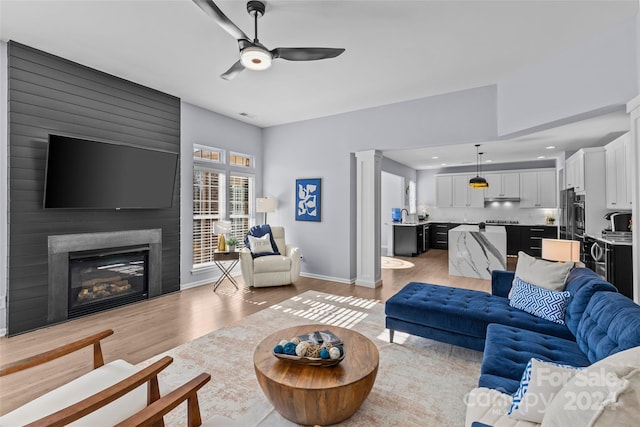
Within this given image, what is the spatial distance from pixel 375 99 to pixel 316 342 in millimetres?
3904

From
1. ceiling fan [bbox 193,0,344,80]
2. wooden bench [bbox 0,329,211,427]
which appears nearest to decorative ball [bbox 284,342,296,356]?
wooden bench [bbox 0,329,211,427]

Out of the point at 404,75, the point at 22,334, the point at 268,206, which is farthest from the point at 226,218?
the point at 404,75

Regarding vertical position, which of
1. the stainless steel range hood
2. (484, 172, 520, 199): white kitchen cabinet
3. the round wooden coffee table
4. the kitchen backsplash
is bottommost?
the round wooden coffee table

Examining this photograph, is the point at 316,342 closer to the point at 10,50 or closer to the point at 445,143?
the point at 445,143

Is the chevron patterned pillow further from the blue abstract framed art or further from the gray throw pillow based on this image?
the blue abstract framed art

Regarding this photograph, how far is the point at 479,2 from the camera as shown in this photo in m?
2.57

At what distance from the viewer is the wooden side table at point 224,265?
5035mm

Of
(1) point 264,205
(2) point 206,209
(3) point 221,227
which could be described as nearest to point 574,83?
(1) point 264,205

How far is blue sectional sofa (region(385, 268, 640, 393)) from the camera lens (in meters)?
1.71

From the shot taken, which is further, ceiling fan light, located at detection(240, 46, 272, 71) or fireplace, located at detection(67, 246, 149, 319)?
fireplace, located at detection(67, 246, 149, 319)

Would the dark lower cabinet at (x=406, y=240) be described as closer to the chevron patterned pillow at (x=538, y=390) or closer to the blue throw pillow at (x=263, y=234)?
the blue throw pillow at (x=263, y=234)

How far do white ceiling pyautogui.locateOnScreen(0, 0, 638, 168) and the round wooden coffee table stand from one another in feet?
9.28

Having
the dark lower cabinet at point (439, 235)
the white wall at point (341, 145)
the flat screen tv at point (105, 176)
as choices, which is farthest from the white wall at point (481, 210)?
the flat screen tv at point (105, 176)

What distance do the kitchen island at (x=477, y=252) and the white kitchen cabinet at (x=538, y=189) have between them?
3700mm
